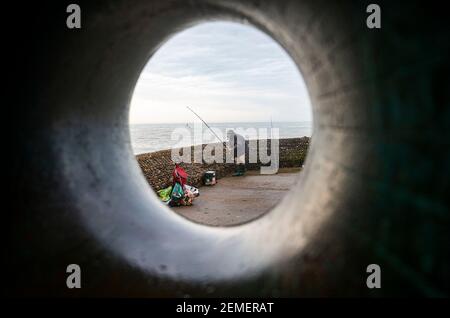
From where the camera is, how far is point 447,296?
1.02 m

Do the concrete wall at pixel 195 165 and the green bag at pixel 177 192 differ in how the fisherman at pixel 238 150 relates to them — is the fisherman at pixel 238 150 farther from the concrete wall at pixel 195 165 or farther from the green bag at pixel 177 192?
the green bag at pixel 177 192

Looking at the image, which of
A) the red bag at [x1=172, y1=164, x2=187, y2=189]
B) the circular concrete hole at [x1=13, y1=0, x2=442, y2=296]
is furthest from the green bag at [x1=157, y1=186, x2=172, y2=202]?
the circular concrete hole at [x1=13, y1=0, x2=442, y2=296]

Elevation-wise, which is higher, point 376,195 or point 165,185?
point 376,195

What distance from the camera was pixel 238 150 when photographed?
13312mm

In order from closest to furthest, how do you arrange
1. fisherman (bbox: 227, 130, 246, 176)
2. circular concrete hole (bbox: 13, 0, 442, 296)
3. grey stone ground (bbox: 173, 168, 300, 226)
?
circular concrete hole (bbox: 13, 0, 442, 296)
grey stone ground (bbox: 173, 168, 300, 226)
fisherman (bbox: 227, 130, 246, 176)

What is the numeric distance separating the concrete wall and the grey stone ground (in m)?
0.68

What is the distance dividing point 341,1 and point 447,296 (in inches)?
43.8

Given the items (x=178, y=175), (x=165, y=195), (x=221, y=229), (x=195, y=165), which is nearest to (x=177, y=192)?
(x=178, y=175)

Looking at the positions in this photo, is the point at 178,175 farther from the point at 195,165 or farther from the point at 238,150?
the point at 238,150

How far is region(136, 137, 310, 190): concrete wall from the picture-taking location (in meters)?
10.6

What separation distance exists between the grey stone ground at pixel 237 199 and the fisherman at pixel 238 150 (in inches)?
16.6

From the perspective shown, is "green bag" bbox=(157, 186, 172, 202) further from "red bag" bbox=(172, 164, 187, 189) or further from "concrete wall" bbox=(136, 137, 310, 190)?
"concrete wall" bbox=(136, 137, 310, 190)
